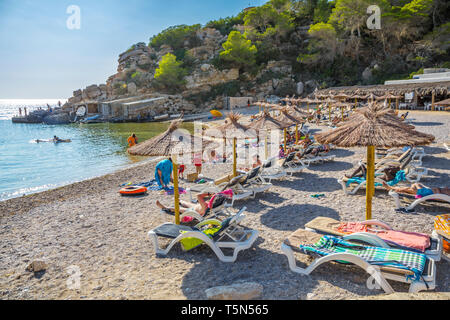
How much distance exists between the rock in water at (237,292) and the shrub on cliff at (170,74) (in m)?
48.0

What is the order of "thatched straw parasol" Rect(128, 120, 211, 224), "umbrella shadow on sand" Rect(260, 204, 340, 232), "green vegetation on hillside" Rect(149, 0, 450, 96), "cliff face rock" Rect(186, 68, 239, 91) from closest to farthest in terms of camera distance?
"thatched straw parasol" Rect(128, 120, 211, 224) < "umbrella shadow on sand" Rect(260, 204, 340, 232) < "green vegetation on hillside" Rect(149, 0, 450, 96) < "cliff face rock" Rect(186, 68, 239, 91)

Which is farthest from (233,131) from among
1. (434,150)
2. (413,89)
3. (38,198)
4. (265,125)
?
(413,89)

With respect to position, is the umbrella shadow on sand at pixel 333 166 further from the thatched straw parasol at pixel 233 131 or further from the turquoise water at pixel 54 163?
the turquoise water at pixel 54 163

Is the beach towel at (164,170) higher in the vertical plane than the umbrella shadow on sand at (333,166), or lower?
higher

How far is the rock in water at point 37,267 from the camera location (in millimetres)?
4508

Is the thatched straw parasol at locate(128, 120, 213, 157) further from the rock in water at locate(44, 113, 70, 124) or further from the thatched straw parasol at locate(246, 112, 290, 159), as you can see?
the rock in water at locate(44, 113, 70, 124)

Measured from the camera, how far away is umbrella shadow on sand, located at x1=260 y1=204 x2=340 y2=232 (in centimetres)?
546

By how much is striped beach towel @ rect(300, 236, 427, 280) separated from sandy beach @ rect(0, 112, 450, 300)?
0.26 m

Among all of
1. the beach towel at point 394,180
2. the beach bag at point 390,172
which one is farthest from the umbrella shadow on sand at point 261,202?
the beach bag at point 390,172

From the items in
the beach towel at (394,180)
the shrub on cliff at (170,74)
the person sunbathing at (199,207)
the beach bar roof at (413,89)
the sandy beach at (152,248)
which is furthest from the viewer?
the shrub on cliff at (170,74)

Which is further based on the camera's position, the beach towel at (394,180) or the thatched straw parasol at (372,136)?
the beach towel at (394,180)

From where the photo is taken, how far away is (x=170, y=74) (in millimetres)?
48719

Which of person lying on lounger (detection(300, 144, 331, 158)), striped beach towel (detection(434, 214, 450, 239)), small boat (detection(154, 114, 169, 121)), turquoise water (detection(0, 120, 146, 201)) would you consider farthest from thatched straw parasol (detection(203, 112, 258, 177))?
small boat (detection(154, 114, 169, 121))
